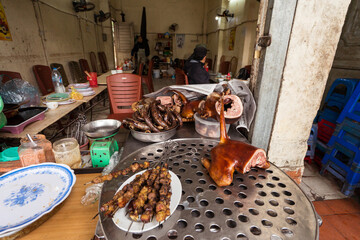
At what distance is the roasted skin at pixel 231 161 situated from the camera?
41.3 inches

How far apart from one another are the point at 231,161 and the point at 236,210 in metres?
0.27

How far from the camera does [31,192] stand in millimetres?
1019

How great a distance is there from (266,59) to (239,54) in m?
7.18

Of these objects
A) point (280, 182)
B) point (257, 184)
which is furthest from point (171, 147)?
point (280, 182)

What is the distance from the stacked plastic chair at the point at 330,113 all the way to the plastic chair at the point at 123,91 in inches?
149

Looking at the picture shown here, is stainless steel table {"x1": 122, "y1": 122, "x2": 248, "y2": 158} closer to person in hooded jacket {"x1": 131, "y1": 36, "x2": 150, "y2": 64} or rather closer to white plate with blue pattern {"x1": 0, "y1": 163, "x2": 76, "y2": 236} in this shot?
white plate with blue pattern {"x1": 0, "y1": 163, "x2": 76, "y2": 236}

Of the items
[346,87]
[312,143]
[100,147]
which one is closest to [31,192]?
[100,147]

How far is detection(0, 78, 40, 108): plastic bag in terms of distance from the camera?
2.28m

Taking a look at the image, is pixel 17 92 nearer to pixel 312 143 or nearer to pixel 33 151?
pixel 33 151

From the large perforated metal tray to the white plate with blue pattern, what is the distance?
0.91 feet

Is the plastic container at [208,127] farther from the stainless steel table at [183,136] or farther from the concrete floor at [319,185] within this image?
the concrete floor at [319,185]

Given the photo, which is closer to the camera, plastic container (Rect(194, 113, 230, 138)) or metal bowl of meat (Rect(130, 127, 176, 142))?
metal bowl of meat (Rect(130, 127, 176, 142))

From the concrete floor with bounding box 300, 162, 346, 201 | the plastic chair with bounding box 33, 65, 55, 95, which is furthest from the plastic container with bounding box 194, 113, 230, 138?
the plastic chair with bounding box 33, 65, 55, 95

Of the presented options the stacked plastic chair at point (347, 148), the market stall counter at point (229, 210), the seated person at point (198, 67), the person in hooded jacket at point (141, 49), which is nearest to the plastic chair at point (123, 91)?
the seated person at point (198, 67)
